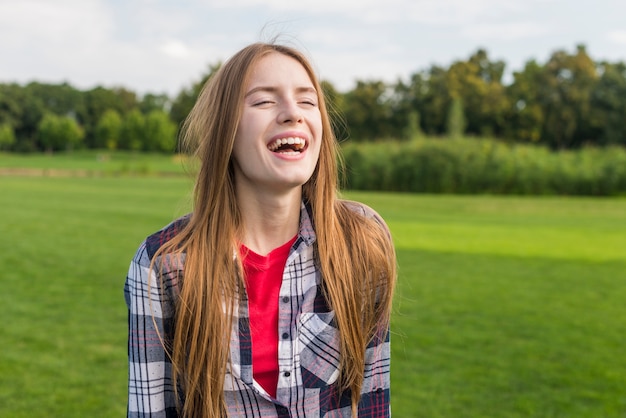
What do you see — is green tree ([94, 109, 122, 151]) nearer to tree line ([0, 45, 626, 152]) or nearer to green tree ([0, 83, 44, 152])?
green tree ([0, 83, 44, 152])

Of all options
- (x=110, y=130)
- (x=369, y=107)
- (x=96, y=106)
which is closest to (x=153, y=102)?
(x=96, y=106)

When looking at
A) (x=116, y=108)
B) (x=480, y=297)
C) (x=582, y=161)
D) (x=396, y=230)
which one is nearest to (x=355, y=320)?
(x=480, y=297)

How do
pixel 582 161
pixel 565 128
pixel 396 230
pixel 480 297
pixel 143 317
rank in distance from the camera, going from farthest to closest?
1. pixel 565 128
2. pixel 582 161
3. pixel 396 230
4. pixel 480 297
5. pixel 143 317

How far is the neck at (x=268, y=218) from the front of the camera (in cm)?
206

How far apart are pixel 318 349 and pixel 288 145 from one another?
24.5 inches

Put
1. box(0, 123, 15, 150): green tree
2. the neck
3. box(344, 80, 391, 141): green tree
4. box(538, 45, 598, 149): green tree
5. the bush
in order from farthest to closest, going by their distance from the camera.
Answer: box(0, 123, 15, 150): green tree < box(344, 80, 391, 141): green tree < box(538, 45, 598, 149): green tree < the bush < the neck

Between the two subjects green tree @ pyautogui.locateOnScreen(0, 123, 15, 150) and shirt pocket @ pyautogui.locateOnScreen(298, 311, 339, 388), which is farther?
green tree @ pyautogui.locateOnScreen(0, 123, 15, 150)

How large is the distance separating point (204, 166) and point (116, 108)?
94.9 m

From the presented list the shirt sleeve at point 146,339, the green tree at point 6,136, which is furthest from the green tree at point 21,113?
the shirt sleeve at point 146,339

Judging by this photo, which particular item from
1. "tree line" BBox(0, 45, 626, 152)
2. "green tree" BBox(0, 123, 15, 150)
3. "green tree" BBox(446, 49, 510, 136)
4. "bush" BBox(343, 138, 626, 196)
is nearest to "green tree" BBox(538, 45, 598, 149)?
"tree line" BBox(0, 45, 626, 152)

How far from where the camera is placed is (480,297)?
342 inches

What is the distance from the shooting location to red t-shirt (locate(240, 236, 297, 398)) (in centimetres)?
200

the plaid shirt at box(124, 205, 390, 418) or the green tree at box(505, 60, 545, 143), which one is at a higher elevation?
the green tree at box(505, 60, 545, 143)

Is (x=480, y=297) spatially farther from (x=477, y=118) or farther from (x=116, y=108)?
(x=116, y=108)
